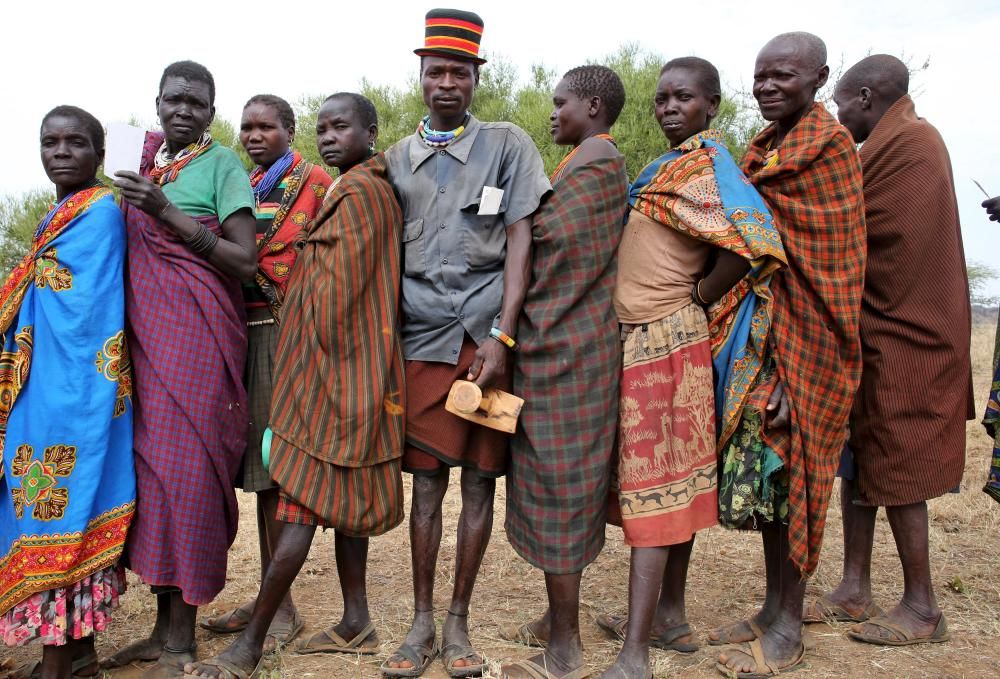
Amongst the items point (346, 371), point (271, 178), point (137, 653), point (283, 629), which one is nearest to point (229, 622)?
point (283, 629)

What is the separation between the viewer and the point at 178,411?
3197mm

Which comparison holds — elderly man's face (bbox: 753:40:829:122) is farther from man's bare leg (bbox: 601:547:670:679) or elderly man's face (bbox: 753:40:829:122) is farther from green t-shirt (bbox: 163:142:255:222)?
green t-shirt (bbox: 163:142:255:222)

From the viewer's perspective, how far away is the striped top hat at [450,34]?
3.21 m

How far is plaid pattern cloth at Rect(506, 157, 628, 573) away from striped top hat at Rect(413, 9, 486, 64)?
62cm

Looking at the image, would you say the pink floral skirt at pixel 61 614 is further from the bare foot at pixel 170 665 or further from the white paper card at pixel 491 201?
the white paper card at pixel 491 201

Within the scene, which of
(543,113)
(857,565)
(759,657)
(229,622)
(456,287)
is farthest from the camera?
(543,113)

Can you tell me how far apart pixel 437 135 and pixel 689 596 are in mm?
2543

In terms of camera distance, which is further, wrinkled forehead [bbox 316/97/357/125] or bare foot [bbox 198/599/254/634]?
bare foot [bbox 198/599/254/634]

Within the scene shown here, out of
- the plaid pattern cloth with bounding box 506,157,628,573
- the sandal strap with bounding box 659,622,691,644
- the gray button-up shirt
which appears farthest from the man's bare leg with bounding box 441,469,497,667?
the sandal strap with bounding box 659,622,691,644

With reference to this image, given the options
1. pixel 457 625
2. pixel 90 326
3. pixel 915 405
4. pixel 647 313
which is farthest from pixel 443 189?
pixel 915 405

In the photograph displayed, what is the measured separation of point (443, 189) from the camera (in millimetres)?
3254

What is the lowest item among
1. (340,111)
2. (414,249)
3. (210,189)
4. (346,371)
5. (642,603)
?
(642,603)

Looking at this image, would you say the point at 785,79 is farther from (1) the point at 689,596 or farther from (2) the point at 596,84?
(1) the point at 689,596

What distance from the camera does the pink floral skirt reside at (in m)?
3.00
